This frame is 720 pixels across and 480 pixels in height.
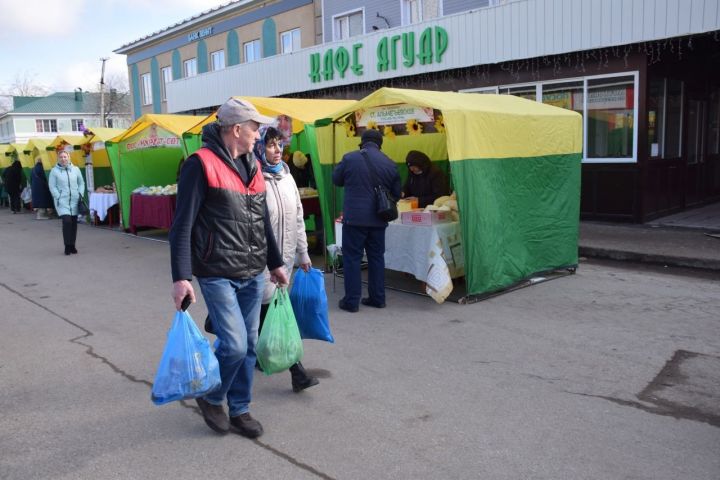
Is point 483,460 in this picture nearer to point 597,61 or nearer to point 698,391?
point 698,391

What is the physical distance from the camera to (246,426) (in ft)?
12.3

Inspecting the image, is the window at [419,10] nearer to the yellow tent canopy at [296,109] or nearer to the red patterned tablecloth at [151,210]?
the yellow tent canopy at [296,109]

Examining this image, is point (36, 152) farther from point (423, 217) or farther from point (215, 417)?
point (215, 417)

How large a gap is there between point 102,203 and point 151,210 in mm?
3001

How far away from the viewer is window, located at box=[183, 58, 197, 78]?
25.9 m

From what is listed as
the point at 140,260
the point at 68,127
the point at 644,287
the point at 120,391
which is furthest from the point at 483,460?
the point at 68,127

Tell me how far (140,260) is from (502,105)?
6.26 metres

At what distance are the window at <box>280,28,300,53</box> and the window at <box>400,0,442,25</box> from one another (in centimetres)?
507

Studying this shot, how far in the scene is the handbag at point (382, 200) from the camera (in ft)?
21.4

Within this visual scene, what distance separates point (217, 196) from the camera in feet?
11.3

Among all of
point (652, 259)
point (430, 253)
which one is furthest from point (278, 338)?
point (652, 259)

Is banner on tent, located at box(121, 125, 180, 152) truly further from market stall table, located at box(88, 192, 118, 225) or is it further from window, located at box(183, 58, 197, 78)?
window, located at box(183, 58, 197, 78)

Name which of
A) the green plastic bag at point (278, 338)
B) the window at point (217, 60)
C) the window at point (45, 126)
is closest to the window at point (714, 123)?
the green plastic bag at point (278, 338)

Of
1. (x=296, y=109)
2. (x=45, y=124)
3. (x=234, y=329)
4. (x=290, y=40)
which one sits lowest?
(x=234, y=329)
